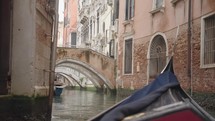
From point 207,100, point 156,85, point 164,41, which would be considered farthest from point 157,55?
point 156,85

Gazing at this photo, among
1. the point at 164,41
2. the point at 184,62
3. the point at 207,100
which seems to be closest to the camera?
the point at 207,100

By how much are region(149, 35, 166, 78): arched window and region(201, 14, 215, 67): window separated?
294 cm

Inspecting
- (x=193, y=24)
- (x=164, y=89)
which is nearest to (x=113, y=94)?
(x=193, y=24)

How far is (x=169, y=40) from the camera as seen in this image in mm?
12242

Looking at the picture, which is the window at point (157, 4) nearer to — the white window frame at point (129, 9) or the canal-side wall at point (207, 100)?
the white window frame at point (129, 9)

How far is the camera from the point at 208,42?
9547mm

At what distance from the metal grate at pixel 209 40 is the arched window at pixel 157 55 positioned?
299 cm

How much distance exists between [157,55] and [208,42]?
12.3ft

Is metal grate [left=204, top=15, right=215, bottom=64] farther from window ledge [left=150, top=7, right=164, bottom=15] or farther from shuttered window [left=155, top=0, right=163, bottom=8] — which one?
shuttered window [left=155, top=0, right=163, bottom=8]

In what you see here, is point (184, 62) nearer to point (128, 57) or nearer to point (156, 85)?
point (128, 57)

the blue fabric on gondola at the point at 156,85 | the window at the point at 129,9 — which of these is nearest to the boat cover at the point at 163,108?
the blue fabric on gondola at the point at 156,85

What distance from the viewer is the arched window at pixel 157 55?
12.9m

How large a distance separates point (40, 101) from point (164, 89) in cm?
369

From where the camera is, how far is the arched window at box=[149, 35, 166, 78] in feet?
42.3
